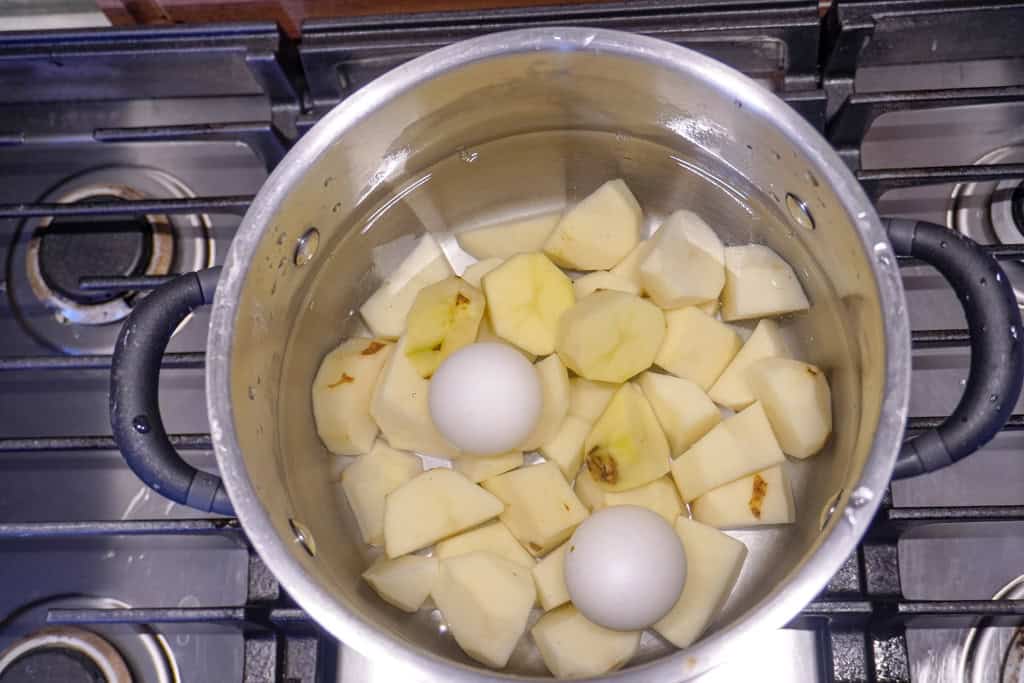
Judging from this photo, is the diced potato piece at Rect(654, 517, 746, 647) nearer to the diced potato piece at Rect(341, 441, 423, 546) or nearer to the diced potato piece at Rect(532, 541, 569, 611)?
the diced potato piece at Rect(532, 541, 569, 611)

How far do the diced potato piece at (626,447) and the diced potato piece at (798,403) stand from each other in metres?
0.12

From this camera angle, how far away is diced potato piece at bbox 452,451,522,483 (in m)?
0.92

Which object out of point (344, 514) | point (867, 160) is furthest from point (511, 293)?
point (867, 160)

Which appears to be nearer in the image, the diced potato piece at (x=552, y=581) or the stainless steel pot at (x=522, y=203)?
the stainless steel pot at (x=522, y=203)

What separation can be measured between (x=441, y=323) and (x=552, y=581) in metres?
0.29

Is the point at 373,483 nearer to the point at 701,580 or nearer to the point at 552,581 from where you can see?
the point at 552,581

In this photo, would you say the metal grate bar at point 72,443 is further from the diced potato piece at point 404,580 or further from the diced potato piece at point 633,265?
the diced potato piece at point 633,265

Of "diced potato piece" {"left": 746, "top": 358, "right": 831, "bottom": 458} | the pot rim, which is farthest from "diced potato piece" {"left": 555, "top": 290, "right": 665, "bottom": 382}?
the pot rim

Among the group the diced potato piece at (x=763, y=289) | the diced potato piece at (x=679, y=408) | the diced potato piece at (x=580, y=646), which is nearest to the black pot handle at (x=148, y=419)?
the diced potato piece at (x=580, y=646)

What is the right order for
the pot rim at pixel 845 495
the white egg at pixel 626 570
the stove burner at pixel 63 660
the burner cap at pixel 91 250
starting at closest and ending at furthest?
the pot rim at pixel 845 495 < the white egg at pixel 626 570 < the stove burner at pixel 63 660 < the burner cap at pixel 91 250

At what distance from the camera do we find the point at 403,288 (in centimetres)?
98

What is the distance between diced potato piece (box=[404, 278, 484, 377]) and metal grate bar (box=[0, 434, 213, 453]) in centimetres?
23

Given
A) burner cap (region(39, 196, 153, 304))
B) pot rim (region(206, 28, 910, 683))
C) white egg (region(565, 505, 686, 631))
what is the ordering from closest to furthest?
pot rim (region(206, 28, 910, 683))
white egg (region(565, 505, 686, 631))
burner cap (region(39, 196, 153, 304))

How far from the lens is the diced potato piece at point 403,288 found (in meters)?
0.97
